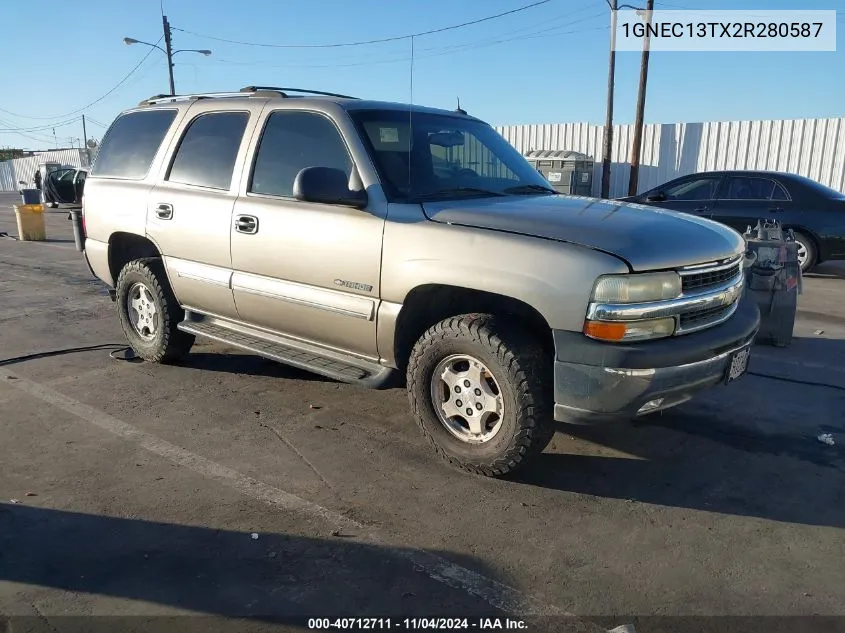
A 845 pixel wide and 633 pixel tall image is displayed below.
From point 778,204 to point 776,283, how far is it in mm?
4428

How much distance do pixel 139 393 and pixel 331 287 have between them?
6.38 ft

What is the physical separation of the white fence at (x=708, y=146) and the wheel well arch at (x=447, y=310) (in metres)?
16.3

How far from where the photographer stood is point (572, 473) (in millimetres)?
3680

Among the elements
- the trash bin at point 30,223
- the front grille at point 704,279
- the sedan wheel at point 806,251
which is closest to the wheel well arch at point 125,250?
the front grille at point 704,279

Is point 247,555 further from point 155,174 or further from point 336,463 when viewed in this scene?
point 155,174

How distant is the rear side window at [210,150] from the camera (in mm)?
4621

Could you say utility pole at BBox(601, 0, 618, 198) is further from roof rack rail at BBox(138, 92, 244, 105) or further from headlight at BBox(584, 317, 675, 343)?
headlight at BBox(584, 317, 675, 343)

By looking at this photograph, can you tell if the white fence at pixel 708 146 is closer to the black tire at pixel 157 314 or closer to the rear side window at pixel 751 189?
the rear side window at pixel 751 189

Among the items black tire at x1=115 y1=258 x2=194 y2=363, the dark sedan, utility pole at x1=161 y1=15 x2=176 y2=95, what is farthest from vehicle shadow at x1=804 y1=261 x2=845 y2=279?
utility pole at x1=161 y1=15 x2=176 y2=95

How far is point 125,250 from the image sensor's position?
18.8 feet

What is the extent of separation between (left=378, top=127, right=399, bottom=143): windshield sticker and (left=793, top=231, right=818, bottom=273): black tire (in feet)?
25.4

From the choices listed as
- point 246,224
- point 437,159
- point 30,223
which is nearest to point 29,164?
point 30,223

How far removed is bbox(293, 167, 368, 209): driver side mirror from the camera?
366cm

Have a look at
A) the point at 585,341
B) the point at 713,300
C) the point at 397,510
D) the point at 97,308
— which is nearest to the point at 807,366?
the point at 713,300
